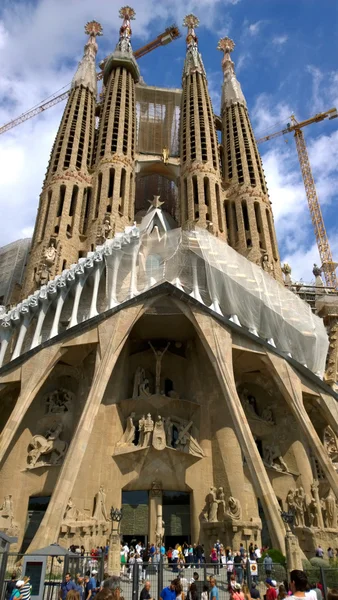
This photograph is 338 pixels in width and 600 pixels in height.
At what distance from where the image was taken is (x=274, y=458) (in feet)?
59.9

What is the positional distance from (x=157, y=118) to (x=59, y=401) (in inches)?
1090

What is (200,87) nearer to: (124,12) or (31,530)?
(124,12)

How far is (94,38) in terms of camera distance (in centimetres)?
3903

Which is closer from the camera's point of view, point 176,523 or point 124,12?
point 176,523

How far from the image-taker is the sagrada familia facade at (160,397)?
15.7 metres

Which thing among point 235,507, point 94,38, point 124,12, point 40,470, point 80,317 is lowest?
point 235,507

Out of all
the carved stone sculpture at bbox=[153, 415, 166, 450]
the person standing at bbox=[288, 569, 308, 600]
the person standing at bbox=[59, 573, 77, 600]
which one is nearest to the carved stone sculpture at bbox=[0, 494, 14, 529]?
the carved stone sculpture at bbox=[153, 415, 166, 450]

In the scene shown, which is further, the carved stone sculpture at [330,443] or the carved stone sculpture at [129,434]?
the carved stone sculpture at [330,443]

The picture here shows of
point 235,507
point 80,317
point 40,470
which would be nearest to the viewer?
point 235,507

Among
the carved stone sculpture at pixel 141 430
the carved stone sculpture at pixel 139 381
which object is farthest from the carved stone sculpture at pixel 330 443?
the carved stone sculpture at pixel 139 381

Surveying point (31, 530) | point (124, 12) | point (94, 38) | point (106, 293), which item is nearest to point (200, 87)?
point (94, 38)

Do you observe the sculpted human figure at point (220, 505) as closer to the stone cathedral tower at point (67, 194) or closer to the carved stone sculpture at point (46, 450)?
the carved stone sculpture at point (46, 450)

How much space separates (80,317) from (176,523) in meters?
9.20

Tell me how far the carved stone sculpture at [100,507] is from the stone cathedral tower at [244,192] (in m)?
14.3
